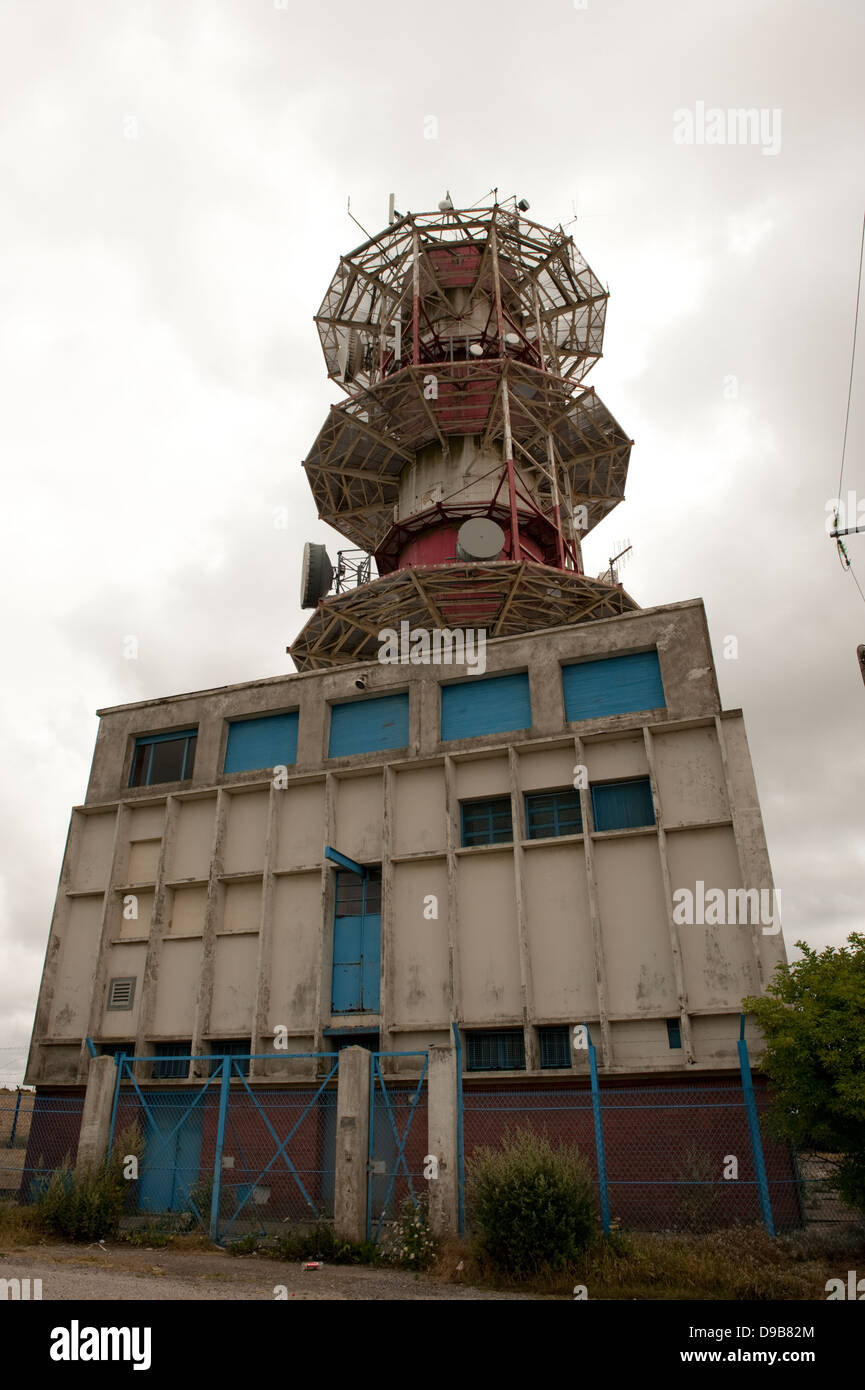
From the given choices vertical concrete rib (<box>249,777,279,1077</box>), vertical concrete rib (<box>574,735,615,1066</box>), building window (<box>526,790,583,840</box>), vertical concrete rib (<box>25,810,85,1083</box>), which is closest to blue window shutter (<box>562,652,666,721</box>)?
vertical concrete rib (<box>574,735,615,1066</box>)

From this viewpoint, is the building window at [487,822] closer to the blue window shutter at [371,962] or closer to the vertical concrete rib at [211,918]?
the blue window shutter at [371,962]

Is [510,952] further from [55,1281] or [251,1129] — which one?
[55,1281]

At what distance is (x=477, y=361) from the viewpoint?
27781 millimetres

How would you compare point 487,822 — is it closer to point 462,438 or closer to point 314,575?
point 314,575

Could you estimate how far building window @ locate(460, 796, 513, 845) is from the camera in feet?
60.8

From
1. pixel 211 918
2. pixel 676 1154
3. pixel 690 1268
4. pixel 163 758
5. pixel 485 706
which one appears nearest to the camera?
pixel 690 1268

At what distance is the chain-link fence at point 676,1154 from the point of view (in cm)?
1363

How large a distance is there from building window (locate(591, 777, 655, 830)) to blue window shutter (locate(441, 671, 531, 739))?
230 centimetres

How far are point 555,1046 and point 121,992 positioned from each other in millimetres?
10117

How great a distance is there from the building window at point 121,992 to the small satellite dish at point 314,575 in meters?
12.8

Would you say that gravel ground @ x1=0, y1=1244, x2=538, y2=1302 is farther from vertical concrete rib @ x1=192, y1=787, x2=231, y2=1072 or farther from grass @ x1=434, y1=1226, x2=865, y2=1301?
vertical concrete rib @ x1=192, y1=787, x2=231, y2=1072

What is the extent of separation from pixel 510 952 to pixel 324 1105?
14.5ft

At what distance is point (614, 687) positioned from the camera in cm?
1881

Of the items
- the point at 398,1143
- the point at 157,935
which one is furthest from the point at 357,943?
the point at 157,935
